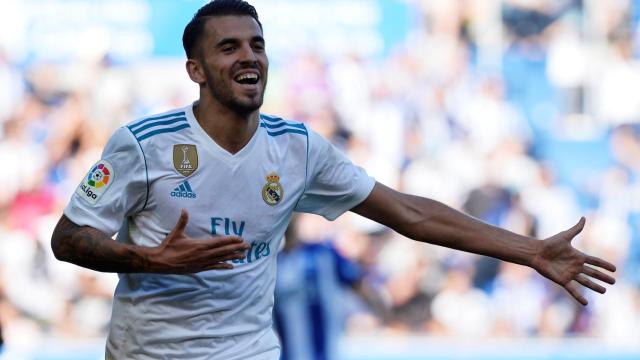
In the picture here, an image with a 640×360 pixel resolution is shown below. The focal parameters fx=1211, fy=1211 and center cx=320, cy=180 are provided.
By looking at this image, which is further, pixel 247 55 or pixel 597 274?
pixel 597 274

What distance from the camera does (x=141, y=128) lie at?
4445 mm

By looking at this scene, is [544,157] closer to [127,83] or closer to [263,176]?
[127,83]

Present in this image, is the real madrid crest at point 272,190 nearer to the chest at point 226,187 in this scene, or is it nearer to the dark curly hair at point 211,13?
the chest at point 226,187

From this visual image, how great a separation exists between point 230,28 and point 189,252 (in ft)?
3.46

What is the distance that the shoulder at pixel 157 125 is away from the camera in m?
4.43

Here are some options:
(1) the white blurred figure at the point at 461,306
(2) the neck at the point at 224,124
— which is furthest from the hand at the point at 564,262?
(1) the white blurred figure at the point at 461,306

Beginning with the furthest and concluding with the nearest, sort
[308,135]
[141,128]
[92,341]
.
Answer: [92,341] < [308,135] < [141,128]

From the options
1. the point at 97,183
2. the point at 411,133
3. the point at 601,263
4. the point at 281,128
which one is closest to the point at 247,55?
the point at 281,128

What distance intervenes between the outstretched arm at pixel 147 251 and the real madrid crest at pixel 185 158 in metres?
0.40

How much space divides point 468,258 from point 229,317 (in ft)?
21.9

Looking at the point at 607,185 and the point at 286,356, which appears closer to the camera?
the point at 286,356

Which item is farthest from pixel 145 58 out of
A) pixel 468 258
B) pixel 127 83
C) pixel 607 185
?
pixel 607 185

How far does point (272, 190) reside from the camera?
4.69m

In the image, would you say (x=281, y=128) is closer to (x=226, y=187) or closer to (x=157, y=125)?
(x=226, y=187)
